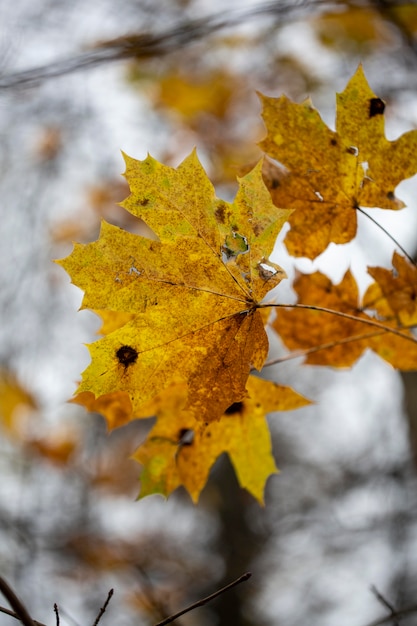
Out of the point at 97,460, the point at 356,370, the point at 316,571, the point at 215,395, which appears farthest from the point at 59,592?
the point at 215,395

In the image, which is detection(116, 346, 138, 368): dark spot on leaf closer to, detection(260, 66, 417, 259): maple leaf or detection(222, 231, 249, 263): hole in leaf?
detection(222, 231, 249, 263): hole in leaf

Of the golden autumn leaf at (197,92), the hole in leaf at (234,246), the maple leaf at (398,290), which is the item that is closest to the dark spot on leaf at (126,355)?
the hole in leaf at (234,246)

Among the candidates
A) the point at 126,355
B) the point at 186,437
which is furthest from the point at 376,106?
the point at 186,437

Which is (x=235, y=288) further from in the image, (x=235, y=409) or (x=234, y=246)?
(x=235, y=409)

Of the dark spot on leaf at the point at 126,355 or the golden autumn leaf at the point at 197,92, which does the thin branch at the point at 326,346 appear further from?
the golden autumn leaf at the point at 197,92

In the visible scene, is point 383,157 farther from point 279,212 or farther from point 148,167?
point 148,167

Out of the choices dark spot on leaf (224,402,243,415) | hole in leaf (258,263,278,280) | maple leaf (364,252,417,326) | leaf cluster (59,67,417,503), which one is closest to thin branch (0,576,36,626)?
leaf cluster (59,67,417,503)

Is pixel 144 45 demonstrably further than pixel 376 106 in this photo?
Yes
